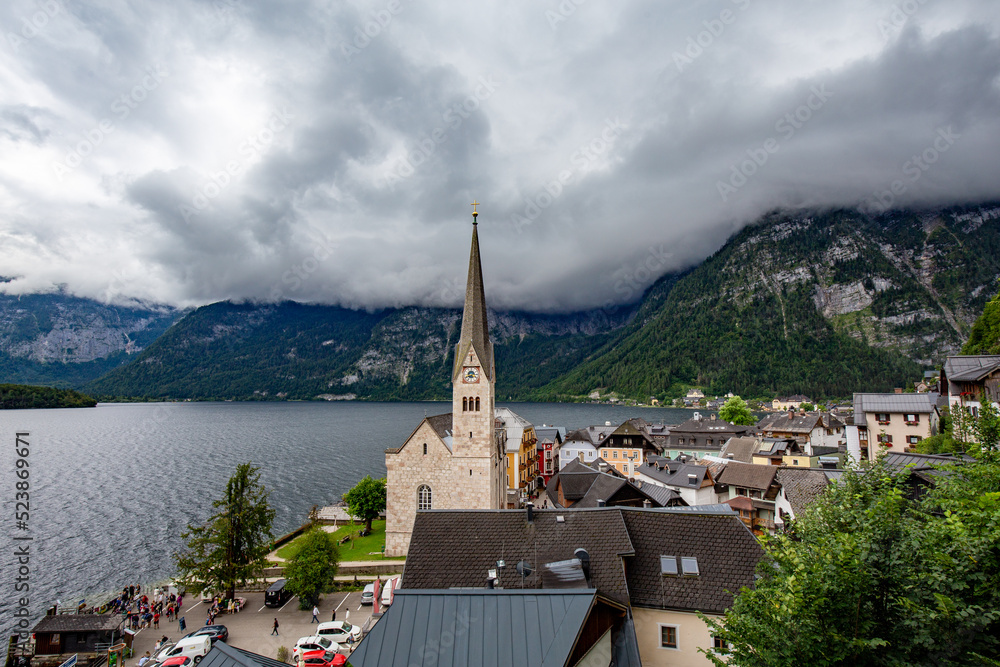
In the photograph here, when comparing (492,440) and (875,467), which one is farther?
(492,440)

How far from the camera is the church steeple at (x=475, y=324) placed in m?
42.4

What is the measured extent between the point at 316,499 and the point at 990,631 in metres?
79.8

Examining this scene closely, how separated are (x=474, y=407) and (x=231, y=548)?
21020 mm

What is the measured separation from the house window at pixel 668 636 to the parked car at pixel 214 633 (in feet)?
79.8

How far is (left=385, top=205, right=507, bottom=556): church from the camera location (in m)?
41.8

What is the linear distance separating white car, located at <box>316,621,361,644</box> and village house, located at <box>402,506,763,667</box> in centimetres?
1032

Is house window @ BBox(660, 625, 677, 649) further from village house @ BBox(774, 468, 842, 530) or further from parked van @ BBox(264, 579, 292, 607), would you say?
village house @ BBox(774, 468, 842, 530)

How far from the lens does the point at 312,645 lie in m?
25.2

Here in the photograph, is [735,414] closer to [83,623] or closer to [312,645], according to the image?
[312,645]

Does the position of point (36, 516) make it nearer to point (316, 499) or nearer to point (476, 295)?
point (316, 499)

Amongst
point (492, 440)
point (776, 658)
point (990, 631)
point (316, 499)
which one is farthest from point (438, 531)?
point (316, 499)

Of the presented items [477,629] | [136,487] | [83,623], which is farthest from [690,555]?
[136,487]

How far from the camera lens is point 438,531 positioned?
72.1ft

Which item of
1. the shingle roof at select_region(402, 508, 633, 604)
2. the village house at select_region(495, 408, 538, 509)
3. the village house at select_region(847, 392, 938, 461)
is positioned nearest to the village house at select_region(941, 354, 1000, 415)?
the village house at select_region(847, 392, 938, 461)
